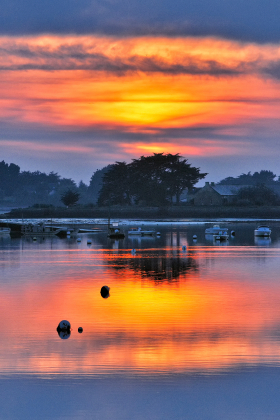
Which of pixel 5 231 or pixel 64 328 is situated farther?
pixel 5 231

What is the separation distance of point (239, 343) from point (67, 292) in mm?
18113

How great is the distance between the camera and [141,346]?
987 inches

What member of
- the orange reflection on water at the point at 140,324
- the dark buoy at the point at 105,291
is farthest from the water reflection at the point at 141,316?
the dark buoy at the point at 105,291

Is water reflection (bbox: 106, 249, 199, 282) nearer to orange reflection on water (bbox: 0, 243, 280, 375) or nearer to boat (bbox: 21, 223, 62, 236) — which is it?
orange reflection on water (bbox: 0, 243, 280, 375)

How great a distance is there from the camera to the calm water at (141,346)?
18156mm

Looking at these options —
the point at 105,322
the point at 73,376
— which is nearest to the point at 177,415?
the point at 73,376

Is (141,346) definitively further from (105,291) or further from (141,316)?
(105,291)

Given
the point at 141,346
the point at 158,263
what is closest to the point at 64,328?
the point at 141,346

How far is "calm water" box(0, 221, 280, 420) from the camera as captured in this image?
18.2 metres

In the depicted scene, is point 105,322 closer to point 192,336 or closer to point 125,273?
point 192,336

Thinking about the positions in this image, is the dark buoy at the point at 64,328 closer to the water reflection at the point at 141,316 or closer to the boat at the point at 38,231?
the water reflection at the point at 141,316

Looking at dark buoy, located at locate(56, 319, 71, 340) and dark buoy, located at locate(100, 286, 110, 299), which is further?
dark buoy, located at locate(100, 286, 110, 299)

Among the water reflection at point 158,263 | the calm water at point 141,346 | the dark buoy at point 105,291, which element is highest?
the water reflection at point 158,263

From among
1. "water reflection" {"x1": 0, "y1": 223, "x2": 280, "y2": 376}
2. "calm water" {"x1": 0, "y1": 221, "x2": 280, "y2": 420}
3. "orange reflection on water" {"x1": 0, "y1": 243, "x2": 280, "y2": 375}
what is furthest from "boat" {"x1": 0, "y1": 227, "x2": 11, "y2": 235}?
"orange reflection on water" {"x1": 0, "y1": 243, "x2": 280, "y2": 375}
